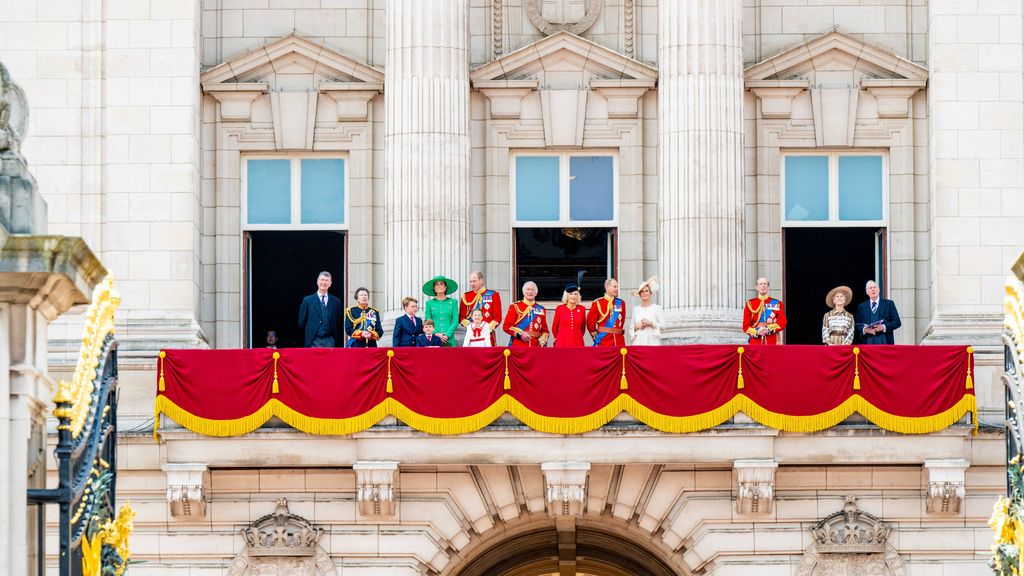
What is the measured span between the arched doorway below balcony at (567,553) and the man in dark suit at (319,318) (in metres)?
4.04

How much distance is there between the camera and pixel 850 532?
36094mm

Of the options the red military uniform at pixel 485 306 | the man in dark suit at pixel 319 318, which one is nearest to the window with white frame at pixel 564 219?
the red military uniform at pixel 485 306

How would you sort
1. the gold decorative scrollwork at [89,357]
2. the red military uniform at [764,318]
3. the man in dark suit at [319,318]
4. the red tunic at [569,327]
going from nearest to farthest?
the gold decorative scrollwork at [89,357], the red tunic at [569,327], the red military uniform at [764,318], the man in dark suit at [319,318]

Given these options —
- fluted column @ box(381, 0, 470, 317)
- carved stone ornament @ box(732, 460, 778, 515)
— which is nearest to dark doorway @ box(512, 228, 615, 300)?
fluted column @ box(381, 0, 470, 317)

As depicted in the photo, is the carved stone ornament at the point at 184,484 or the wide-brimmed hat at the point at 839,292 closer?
the carved stone ornament at the point at 184,484

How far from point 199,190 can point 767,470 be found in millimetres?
10669

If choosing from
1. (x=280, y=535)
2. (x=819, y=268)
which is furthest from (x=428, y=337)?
(x=819, y=268)

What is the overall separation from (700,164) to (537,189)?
314cm

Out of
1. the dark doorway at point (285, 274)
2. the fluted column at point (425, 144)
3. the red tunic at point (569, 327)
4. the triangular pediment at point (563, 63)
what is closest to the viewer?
the red tunic at point (569, 327)

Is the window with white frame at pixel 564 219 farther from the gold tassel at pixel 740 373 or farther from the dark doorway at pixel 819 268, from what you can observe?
the gold tassel at pixel 740 373

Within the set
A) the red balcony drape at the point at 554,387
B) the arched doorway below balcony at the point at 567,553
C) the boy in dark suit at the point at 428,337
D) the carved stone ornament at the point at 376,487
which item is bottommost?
the arched doorway below balcony at the point at 567,553

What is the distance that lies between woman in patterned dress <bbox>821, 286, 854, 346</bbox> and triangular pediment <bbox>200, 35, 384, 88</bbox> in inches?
339

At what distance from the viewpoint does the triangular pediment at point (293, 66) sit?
3991 cm

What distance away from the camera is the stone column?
125 feet
